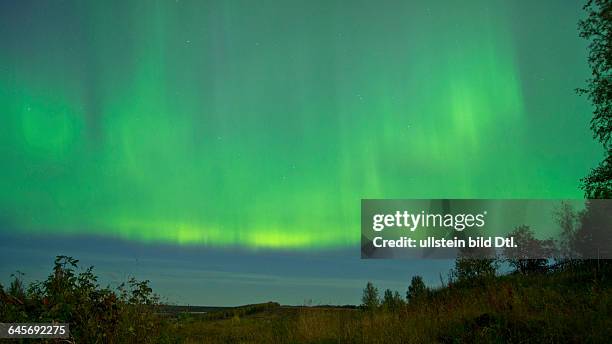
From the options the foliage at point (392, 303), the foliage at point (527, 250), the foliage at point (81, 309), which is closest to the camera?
the foliage at point (81, 309)

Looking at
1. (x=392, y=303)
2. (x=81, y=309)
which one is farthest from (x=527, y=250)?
(x=81, y=309)

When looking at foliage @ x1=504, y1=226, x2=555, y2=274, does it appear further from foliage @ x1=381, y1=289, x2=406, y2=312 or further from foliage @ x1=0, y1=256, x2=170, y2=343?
foliage @ x1=0, y1=256, x2=170, y2=343

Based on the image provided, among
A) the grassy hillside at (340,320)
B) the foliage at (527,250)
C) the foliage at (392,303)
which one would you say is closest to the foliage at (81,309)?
the grassy hillside at (340,320)

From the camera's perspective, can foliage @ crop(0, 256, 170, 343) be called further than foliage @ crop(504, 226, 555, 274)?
No

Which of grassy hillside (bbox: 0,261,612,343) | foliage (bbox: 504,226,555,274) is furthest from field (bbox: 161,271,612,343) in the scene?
foliage (bbox: 504,226,555,274)

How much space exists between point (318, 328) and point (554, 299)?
679 centimetres

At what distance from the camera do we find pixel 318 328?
15141mm

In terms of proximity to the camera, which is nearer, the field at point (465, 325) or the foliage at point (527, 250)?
the field at point (465, 325)

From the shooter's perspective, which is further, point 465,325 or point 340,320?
point 340,320

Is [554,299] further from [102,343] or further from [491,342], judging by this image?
[102,343]

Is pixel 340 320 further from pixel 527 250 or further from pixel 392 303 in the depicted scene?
pixel 527 250

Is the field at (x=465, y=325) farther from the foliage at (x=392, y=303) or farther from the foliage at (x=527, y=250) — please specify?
the foliage at (x=527, y=250)

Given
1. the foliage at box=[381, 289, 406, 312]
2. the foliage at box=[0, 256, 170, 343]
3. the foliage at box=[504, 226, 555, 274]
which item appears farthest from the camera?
the foliage at box=[504, 226, 555, 274]

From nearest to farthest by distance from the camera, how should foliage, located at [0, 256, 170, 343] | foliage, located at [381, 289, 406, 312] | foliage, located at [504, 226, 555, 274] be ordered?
1. foliage, located at [0, 256, 170, 343]
2. foliage, located at [381, 289, 406, 312]
3. foliage, located at [504, 226, 555, 274]
